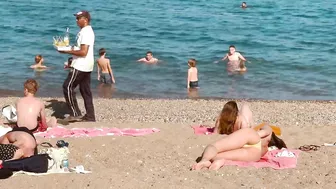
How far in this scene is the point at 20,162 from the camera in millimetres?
6426

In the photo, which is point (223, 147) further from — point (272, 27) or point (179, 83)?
point (272, 27)

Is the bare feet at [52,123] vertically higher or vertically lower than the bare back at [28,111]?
lower

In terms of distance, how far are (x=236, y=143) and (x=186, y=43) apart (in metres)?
14.8

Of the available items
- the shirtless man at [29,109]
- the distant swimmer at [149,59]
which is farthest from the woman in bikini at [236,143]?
the distant swimmer at [149,59]

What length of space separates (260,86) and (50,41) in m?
8.81

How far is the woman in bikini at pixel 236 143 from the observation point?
22.7 ft

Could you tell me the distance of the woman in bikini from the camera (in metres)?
6.93

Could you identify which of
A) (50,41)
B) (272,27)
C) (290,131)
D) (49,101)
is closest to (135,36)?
(50,41)

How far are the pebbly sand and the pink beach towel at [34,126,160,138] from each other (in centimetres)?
24

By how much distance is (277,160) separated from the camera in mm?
7305

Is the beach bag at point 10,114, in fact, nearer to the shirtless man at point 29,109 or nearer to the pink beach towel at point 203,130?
the shirtless man at point 29,109

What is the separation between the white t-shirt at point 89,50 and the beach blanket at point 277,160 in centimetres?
292

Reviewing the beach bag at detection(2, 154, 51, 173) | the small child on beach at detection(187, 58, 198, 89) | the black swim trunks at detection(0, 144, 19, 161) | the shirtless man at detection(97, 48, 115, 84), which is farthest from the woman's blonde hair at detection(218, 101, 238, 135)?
the shirtless man at detection(97, 48, 115, 84)

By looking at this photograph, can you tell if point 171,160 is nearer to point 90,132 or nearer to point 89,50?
point 90,132
